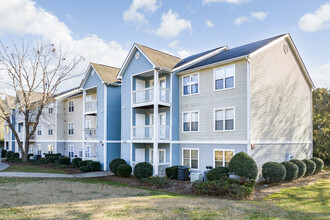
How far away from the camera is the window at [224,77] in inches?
714

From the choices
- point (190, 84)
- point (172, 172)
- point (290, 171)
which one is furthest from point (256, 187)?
point (190, 84)

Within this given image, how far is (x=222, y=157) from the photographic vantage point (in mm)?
18125

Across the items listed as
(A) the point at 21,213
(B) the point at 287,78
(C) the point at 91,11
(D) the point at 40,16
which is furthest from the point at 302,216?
(D) the point at 40,16

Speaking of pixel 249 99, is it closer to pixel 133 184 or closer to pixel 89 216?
pixel 133 184

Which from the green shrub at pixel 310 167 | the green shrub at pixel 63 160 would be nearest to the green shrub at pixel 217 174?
the green shrub at pixel 310 167

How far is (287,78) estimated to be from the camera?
20.9 meters

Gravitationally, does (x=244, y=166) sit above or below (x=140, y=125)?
below

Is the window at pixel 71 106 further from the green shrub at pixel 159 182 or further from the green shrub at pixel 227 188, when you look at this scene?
the green shrub at pixel 227 188

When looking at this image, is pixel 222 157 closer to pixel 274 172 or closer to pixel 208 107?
pixel 274 172

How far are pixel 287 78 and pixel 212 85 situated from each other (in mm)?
6244

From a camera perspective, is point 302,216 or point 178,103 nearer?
point 302,216

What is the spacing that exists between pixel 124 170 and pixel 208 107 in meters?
7.81

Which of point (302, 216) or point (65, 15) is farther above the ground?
point (65, 15)

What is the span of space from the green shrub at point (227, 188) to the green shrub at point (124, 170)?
24.6ft
